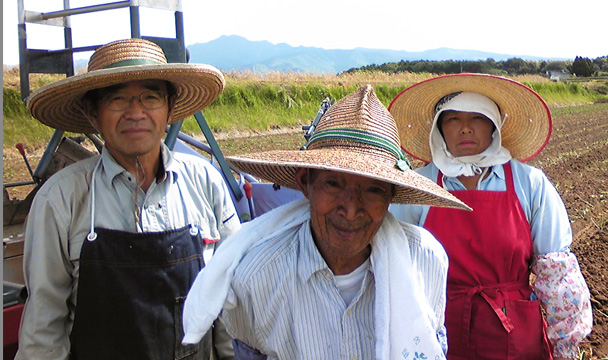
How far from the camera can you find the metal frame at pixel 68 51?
2.43 metres

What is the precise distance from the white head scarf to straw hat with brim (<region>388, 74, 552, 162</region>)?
4cm

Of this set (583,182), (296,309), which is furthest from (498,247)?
(583,182)

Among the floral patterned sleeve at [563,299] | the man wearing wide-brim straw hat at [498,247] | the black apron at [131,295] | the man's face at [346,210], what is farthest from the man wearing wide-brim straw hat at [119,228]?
the floral patterned sleeve at [563,299]

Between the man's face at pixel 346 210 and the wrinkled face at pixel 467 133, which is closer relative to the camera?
the man's face at pixel 346 210

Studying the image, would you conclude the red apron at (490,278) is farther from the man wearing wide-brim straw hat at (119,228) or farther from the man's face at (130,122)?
the man's face at (130,122)

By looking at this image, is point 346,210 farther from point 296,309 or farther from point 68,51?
point 68,51

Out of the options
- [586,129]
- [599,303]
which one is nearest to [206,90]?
[599,303]

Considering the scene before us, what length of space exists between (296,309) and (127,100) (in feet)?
→ 3.32

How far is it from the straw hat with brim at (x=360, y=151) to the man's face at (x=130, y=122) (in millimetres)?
457

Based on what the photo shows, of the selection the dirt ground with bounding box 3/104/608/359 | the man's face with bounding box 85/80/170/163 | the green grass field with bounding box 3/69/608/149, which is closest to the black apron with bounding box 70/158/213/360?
the man's face with bounding box 85/80/170/163

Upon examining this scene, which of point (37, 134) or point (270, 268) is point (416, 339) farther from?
point (37, 134)

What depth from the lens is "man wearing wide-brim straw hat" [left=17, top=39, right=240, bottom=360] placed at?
1.78 m

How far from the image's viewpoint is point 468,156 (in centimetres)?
219

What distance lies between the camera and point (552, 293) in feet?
6.73
